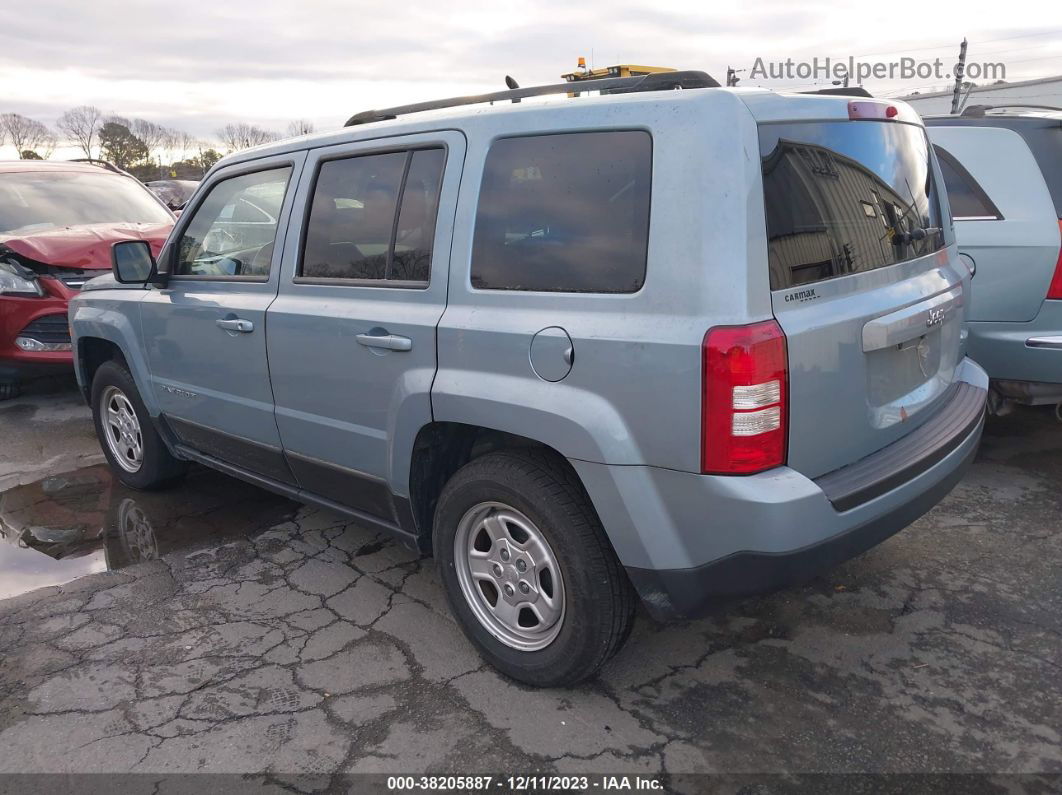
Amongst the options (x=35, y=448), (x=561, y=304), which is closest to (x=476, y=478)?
(x=561, y=304)

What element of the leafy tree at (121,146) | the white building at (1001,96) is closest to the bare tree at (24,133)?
the leafy tree at (121,146)

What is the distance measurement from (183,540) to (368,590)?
3.99 ft

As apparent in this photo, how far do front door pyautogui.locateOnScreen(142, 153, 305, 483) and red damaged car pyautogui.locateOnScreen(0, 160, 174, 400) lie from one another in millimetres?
2921

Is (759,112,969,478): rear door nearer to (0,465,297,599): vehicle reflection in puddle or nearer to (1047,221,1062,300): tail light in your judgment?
(1047,221,1062,300): tail light

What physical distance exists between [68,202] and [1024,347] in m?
7.71

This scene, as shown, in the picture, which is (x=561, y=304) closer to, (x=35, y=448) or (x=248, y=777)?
(x=248, y=777)

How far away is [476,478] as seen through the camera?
2779 millimetres

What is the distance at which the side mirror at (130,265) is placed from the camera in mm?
4125

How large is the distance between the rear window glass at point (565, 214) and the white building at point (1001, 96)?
23.6m

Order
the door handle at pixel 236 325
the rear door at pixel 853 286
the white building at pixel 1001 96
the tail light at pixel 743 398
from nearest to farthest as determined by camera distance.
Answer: the tail light at pixel 743 398, the rear door at pixel 853 286, the door handle at pixel 236 325, the white building at pixel 1001 96

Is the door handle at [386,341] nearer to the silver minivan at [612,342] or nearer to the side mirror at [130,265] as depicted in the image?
the silver minivan at [612,342]

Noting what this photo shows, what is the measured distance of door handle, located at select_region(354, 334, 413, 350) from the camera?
2.91m

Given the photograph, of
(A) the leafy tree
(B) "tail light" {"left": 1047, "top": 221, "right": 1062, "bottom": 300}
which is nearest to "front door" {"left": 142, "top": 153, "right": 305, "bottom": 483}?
(B) "tail light" {"left": 1047, "top": 221, "right": 1062, "bottom": 300}

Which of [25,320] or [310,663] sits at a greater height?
[25,320]
